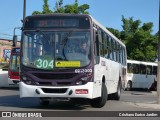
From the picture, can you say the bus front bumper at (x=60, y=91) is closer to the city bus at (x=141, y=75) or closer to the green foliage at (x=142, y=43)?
the city bus at (x=141, y=75)

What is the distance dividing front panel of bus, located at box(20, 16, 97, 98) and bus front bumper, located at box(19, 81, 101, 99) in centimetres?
12

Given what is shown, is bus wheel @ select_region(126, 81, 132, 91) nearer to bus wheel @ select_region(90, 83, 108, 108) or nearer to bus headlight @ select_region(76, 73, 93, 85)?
bus wheel @ select_region(90, 83, 108, 108)

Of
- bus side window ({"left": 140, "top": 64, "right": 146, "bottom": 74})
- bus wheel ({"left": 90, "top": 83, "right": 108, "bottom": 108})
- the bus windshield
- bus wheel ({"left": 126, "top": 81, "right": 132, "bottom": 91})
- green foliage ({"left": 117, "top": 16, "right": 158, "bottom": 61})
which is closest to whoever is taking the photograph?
the bus windshield

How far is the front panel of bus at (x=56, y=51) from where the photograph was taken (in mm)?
15031

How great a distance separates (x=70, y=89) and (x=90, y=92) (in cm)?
68

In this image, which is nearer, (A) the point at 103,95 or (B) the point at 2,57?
(A) the point at 103,95

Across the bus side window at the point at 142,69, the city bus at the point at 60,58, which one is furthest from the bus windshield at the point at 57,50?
the bus side window at the point at 142,69

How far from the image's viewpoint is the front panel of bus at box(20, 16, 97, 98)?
15.0 metres

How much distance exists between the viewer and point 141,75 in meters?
40.1

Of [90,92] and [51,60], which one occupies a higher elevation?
[51,60]

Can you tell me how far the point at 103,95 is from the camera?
1670 centimetres

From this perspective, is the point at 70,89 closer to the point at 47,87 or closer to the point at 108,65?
the point at 47,87

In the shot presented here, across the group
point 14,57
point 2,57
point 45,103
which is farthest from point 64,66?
point 2,57

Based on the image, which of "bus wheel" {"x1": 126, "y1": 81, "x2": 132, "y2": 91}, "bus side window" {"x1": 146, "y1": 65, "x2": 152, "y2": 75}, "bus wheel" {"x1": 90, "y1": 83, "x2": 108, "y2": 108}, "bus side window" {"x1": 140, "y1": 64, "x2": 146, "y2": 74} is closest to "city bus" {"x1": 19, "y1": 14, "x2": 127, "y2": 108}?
"bus wheel" {"x1": 90, "y1": 83, "x2": 108, "y2": 108}
